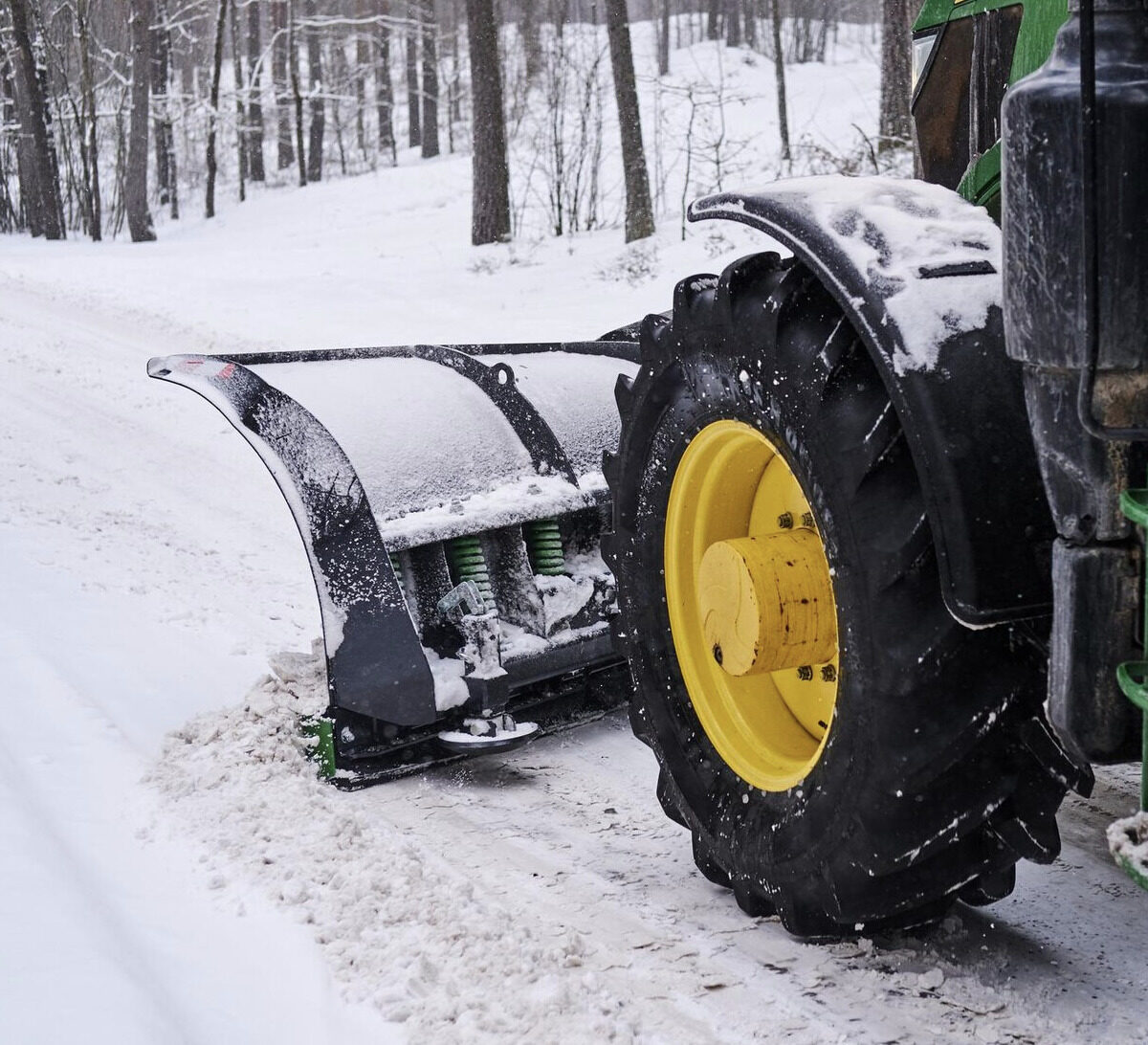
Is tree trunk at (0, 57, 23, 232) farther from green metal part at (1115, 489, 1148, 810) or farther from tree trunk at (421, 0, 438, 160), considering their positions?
green metal part at (1115, 489, 1148, 810)

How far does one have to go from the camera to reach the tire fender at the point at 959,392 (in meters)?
1.69

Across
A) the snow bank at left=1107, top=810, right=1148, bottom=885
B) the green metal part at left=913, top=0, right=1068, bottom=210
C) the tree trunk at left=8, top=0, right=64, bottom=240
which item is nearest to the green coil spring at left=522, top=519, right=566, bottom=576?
the green metal part at left=913, top=0, right=1068, bottom=210

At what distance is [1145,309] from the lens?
1.45 m

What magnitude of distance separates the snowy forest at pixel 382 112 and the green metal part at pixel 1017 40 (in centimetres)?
740

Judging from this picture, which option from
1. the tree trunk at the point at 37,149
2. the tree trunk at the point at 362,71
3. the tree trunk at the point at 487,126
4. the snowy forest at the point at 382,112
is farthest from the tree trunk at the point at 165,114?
the tree trunk at the point at 487,126

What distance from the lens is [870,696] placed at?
6.11 ft

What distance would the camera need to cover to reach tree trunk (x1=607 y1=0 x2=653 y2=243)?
13.6 meters

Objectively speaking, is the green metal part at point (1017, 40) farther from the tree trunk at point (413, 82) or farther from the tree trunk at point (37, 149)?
the tree trunk at point (413, 82)

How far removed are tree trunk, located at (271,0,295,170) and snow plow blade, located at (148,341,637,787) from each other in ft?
105

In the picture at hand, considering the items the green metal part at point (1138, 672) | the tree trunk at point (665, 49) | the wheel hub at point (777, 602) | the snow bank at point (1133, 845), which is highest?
the tree trunk at point (665, 49)

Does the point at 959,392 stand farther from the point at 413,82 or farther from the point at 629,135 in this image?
the point at 413,82

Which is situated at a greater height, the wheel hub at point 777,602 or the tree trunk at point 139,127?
the tree trunk at point 139,127

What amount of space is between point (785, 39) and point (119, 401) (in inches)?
1879

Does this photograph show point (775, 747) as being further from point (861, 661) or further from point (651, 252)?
point (651, 252)
